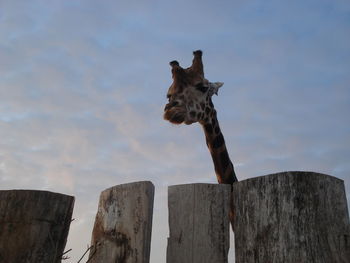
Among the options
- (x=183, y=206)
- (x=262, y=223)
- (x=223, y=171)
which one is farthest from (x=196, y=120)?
(x=262, y=223)

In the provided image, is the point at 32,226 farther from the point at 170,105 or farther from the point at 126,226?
the point at 170,105

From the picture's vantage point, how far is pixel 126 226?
10.1ft

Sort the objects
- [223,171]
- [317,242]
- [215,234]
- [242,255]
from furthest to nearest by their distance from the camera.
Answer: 1. [223,171]
2. [215,234]
3. [242,255]
4. [317,242]

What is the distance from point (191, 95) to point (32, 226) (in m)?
3.27

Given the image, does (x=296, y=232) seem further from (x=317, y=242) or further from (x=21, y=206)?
(x=21, y=206)

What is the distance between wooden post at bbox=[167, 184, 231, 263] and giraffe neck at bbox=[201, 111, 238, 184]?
238cm

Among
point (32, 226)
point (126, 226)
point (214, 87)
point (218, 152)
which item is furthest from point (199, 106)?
point (32, 226)

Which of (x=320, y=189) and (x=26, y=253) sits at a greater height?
(x=320, y=189)

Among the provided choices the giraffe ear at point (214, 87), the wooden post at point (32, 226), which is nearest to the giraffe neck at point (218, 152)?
the giraffe ear at point (214, 87)

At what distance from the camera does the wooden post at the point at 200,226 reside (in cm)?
283

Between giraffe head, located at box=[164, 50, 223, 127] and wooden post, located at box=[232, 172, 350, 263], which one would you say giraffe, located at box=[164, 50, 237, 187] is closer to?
giraffe head, located at box=[164, 50, 223, 127]

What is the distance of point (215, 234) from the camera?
9.39ft

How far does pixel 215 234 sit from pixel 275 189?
1.77 feet

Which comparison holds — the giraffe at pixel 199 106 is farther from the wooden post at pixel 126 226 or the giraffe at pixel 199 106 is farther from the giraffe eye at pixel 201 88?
the wooden post at pixel 126 226
